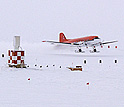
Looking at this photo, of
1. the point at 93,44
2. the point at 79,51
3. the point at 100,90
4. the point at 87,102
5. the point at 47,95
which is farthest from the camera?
the point at 79,51

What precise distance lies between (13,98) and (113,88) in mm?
3576

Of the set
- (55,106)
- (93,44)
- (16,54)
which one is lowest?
(55,106)

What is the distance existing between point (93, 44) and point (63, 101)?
39563mm

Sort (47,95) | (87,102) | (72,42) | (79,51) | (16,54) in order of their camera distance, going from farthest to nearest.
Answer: (72,42)
(79,51)
(16,54)
(47,95)
(87,102)

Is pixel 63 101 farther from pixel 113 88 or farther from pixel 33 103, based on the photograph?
pixel 113 88

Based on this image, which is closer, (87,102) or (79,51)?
(87,102)

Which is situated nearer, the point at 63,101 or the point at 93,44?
the point at 63,101

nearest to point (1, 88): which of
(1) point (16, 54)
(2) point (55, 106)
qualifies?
(2) point (55, 106)

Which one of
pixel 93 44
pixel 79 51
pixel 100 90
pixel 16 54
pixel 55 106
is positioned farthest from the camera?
pixel 79 51

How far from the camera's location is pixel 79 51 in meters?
47.9

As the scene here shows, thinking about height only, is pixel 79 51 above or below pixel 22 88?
above

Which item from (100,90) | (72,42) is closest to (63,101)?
(100,90)

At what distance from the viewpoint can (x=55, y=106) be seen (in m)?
5.54

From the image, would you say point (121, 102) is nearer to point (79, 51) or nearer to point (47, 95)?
point (47, 95)
